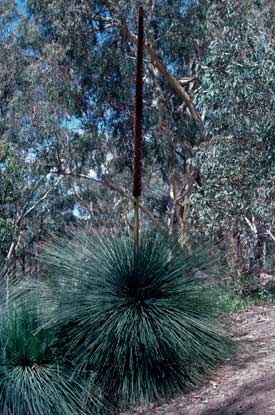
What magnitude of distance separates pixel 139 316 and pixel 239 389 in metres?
1.34

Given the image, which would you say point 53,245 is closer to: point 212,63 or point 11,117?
point 212,63

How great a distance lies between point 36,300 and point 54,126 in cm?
1237

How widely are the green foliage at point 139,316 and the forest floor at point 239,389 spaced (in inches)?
7.1

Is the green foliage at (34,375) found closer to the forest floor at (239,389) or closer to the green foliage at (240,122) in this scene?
the forest floor at (239,389)

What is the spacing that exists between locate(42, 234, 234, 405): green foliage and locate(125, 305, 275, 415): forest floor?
7.1 inches

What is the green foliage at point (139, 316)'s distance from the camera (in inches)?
286

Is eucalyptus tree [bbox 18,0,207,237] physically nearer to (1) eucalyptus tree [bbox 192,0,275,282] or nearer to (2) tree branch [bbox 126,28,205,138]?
(2) tree branch [bbox 126,28,205,138]

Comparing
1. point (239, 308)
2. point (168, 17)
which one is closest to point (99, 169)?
point (168, 17)

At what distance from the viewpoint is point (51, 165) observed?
20.4 meters

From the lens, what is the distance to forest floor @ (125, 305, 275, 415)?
638cm

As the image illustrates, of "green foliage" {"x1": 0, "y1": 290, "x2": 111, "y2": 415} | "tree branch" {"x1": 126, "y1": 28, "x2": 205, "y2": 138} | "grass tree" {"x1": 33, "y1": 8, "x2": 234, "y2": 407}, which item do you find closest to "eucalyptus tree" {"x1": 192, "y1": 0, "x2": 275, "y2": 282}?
"grass tree" {"x1": 33, "y1": 8, "x2": 234, "y2": 407}

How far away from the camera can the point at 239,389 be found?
6930 millimetres

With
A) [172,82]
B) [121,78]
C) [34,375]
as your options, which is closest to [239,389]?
[34,375]

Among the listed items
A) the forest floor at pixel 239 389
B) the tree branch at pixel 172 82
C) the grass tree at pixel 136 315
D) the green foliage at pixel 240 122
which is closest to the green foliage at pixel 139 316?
the grass tree at pixel 136 315
